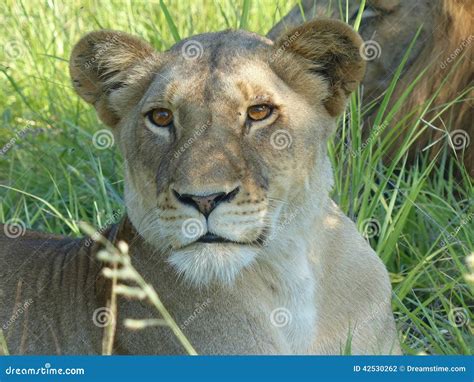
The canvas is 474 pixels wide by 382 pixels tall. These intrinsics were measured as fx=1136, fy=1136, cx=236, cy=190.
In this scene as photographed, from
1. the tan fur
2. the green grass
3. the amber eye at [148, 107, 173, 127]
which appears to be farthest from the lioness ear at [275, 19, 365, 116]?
the tan fur

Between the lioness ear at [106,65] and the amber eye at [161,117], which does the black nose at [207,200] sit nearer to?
the amber eye at [161,117]

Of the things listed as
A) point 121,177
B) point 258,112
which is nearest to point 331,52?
point 258,112

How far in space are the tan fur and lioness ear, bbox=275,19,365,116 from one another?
1.42m

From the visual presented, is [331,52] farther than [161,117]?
Yes

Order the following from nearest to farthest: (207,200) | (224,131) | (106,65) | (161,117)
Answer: (207,200) < (224,131) < (161,117) < (106,65)

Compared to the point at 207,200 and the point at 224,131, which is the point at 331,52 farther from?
the point at 207,200

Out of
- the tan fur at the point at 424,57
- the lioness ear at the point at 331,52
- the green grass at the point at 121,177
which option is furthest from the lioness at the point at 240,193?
the tan fur at the point at 424,57

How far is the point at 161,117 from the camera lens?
3543mm

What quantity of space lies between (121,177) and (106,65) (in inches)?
61.6

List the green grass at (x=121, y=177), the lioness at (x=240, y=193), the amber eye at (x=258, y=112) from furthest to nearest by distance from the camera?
the green grass at (x=121, y=177)
the amber eye at (x=258, y=112)
the lioness at (x=240, y=193)

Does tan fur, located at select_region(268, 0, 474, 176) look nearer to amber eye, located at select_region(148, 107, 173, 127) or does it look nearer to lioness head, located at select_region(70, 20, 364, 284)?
lioness head, located at select_region(70, 20, 364, 284)

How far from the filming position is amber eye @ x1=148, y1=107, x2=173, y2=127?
3521 millimetres

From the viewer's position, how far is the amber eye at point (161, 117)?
11.6 feet

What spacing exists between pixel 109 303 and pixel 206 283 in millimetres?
419
